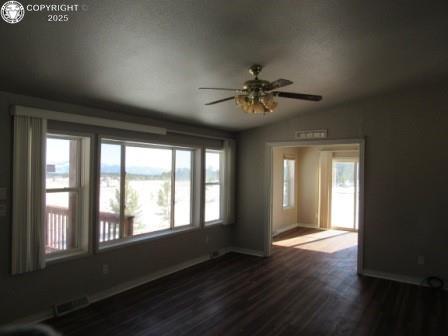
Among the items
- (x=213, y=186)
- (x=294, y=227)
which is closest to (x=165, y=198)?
(x=213, y=186)

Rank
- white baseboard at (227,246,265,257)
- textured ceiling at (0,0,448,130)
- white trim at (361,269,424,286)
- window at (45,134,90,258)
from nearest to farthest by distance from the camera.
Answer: textured ceiling at (0,0,448,130)
window at (45,134,90,258)
white trim at (361,269,424,286)
white baseboard at (227,246,265,257)

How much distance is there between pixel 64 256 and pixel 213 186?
3094mm

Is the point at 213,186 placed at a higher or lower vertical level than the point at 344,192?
higher

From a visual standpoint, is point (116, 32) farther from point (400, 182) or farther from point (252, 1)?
point (400, 182)

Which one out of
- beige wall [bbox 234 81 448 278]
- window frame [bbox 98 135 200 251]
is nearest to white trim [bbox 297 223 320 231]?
beige wall [bbox 234 81 448 278]

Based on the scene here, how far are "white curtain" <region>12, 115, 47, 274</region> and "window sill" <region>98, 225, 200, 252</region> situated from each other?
864 millimetres

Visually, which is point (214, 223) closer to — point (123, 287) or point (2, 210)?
point (123, 287)

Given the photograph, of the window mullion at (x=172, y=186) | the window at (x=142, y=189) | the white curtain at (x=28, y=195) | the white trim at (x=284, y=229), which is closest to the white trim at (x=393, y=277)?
the white trim at (x=284, y=229)

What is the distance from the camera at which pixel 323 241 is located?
7184 millimetres

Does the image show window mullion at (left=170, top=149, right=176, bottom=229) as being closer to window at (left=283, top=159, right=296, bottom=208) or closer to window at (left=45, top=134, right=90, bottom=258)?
window at (left=45, top=134, right=90, bottom=258)

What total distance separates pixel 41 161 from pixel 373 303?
426 cm

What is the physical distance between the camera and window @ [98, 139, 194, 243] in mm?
4277

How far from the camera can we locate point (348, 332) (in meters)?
3.21

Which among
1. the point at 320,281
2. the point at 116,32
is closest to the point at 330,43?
the point at 116,32
